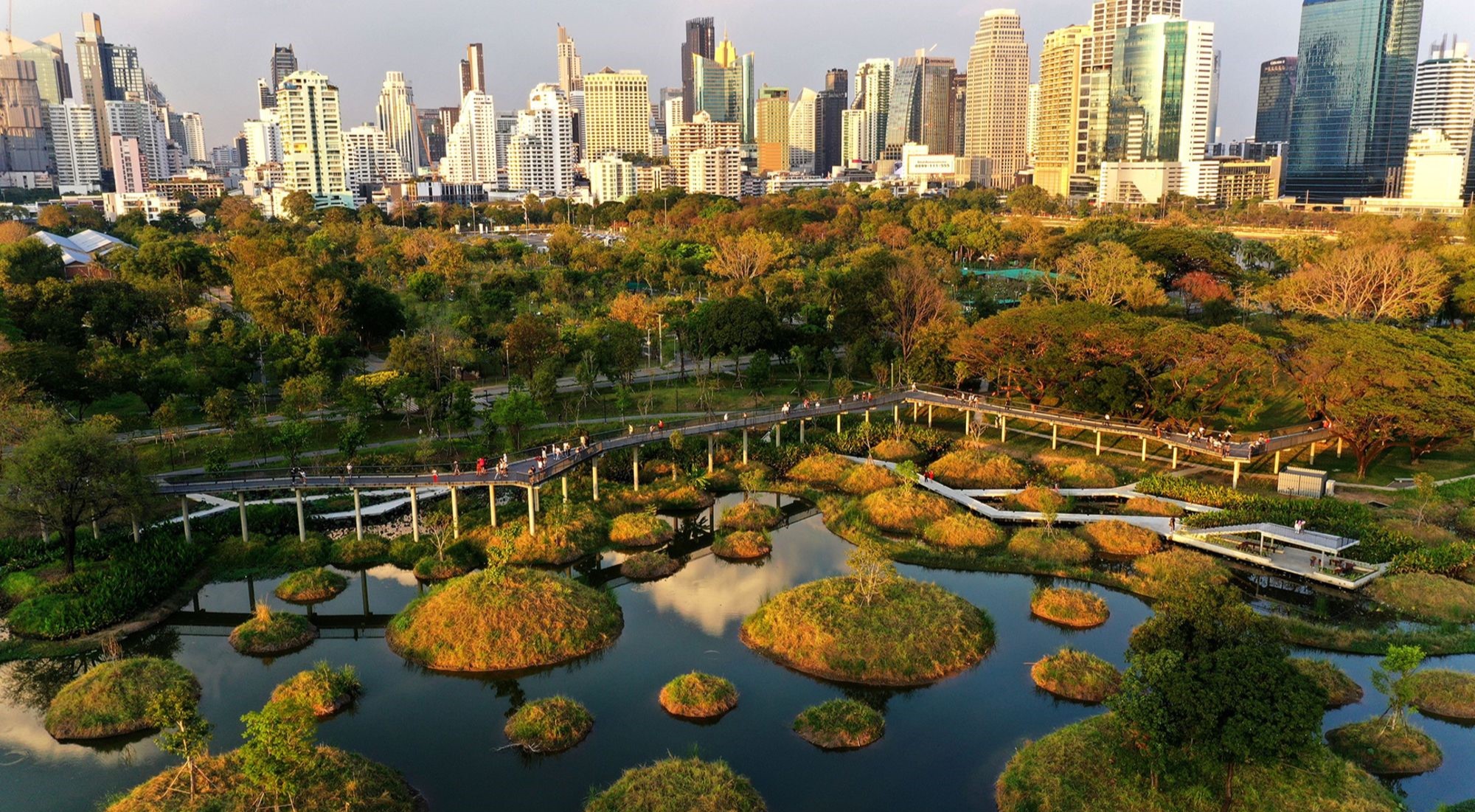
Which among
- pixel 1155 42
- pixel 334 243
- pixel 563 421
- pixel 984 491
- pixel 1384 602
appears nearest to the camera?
pixel 1384 602

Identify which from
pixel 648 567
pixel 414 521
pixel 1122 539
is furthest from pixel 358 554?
pixel 1122 539

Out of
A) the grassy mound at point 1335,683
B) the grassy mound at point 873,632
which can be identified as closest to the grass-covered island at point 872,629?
the grassy mound at point 873,632

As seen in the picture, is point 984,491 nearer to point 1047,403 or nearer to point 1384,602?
point 1047,403

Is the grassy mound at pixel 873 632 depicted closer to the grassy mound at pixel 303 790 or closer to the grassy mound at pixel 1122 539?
the grassy mound at pixel 1122 539

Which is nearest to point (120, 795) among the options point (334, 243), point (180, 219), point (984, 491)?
point (984, 491)

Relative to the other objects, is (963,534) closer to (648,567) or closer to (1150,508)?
(1150,508)

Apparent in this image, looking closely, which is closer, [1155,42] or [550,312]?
[550,312]
